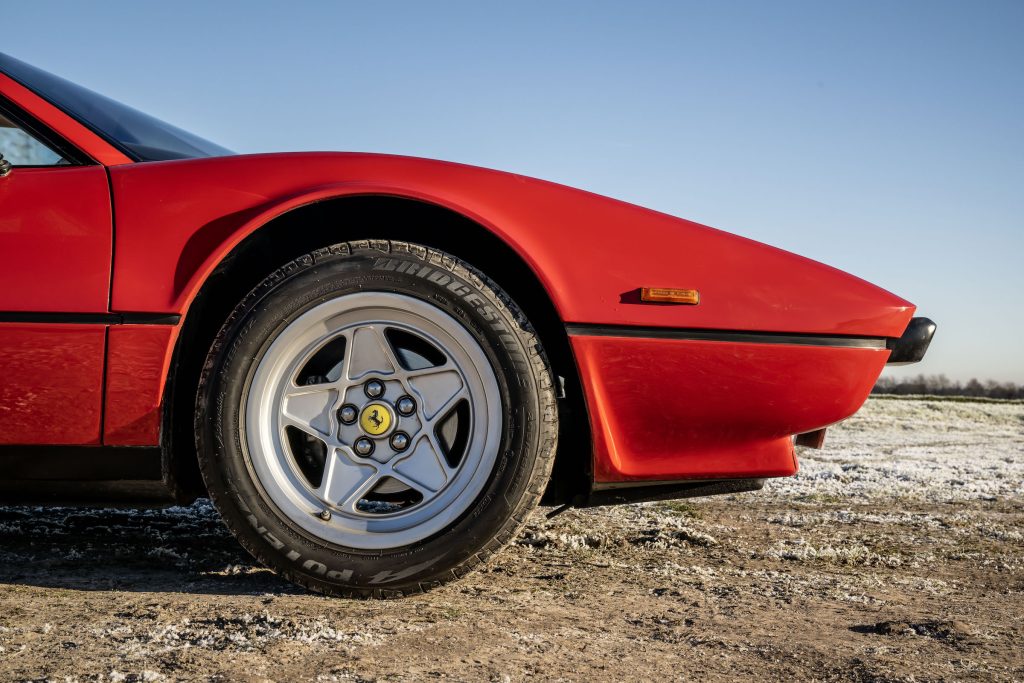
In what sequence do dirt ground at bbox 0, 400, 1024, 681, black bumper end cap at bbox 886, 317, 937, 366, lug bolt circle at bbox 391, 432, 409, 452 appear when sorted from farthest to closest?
black bumper end cap at bbox 886, 317, 937, 366 → lug bolt circle at bbox 391, 432, 409, 452 → dirt ground at bbox 0, 400, 1024, 681

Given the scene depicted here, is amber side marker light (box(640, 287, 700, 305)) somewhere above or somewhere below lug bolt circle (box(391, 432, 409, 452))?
above

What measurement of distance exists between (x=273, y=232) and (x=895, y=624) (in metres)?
1.70

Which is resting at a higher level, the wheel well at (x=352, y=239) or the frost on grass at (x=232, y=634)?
the wheel well at (x=352, y=239)

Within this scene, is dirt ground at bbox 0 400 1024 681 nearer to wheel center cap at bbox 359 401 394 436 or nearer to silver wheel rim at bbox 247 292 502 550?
silver wheel rim at bbox 247 292 502 550

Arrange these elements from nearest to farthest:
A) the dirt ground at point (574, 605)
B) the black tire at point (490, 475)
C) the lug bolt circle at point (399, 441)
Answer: the dirt ground at point (574, 605) → the black tire at point (490, 475) → the lug bolt circle at point (399, 441)

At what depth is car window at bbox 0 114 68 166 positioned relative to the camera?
1944mm

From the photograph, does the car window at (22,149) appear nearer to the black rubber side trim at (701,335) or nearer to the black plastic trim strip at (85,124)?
the black plastic trim strip at (85,124)

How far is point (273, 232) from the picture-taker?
1924mm

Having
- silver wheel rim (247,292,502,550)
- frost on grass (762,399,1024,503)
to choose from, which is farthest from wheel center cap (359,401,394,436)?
frost on grass (762,399,1024,503)

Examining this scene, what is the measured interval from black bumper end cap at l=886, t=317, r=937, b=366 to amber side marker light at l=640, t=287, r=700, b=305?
524 mm

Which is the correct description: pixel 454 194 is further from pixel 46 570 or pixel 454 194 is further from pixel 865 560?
pixel 865 560

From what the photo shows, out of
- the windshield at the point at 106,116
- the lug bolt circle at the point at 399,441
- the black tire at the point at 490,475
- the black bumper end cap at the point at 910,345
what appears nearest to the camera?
the black tire at the point at 490,475

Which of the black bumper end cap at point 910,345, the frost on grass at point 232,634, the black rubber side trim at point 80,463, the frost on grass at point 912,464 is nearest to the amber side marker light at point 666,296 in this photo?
the black bumper end cap at point 910,345

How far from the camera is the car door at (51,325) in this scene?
1.76m
